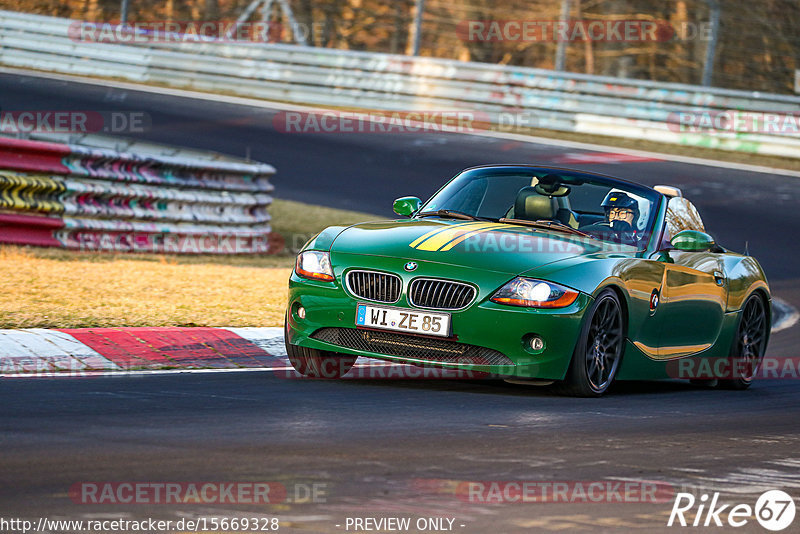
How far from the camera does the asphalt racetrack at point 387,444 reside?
4551 mm

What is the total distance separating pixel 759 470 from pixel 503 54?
3340 cm

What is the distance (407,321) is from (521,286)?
63 centimetres

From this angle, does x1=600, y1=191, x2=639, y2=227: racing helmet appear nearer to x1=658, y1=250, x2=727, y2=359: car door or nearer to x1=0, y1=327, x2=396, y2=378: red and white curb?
x1=658, y1=250, x2=727, y2=359: car door

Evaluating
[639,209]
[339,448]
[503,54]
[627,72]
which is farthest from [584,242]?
[503,54]

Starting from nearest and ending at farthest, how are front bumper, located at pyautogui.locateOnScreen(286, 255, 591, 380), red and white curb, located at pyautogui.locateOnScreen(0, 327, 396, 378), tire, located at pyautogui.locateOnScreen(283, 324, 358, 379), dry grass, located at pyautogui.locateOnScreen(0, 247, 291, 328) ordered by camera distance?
front bumper, located at pyautogui.locateOnScreen(286, 255, 591, 380)
red and white curb, located at pyautogui.locateOnScreen(0, 327, 396, 378)
tire, located at pyautogui.locateOnScreen(283, 324, 358, 379)
dry grass, located at pyautogui.locateOnScreen(0, 247, 291, 328)

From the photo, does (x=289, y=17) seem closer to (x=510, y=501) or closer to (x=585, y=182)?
(x=585, y=182)

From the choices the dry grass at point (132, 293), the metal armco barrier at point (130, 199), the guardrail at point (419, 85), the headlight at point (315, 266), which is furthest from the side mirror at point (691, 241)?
the guardrail at point (419, 85)

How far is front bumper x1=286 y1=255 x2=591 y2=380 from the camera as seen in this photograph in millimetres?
6949

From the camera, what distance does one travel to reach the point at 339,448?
549cm

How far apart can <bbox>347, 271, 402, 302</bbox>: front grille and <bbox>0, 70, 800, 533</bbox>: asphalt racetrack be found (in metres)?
0.52

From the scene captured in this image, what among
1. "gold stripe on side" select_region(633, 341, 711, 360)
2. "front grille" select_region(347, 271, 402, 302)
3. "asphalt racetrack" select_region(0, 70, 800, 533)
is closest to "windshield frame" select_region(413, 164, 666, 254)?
"gold stripe on side" select_region(633, 341, 711, 360)

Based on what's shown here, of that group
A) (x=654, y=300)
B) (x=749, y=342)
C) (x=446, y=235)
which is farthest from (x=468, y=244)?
(x=749, y=342)

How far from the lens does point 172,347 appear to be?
8.19 meters

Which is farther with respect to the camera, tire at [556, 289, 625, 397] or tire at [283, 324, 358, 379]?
tire at [283, 324, 358, 379]
